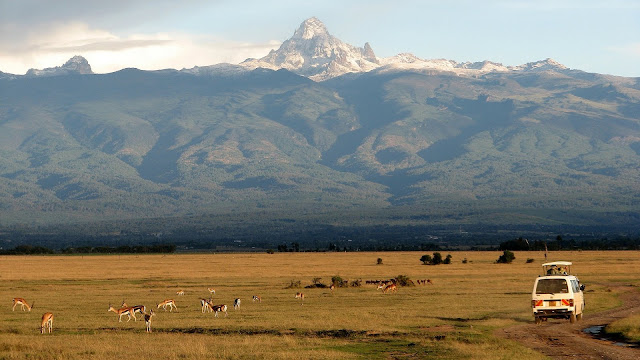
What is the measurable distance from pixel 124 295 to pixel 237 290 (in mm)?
7302

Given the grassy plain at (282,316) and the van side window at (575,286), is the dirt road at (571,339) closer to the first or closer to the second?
the grassy plain at (282,316)

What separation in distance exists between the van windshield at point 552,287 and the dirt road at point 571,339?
4.44 ft

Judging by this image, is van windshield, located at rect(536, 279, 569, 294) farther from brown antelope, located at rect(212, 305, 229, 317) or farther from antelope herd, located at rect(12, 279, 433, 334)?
antelope herd, located at rect(12, 279, 433, 334)

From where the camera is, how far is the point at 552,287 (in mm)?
38969

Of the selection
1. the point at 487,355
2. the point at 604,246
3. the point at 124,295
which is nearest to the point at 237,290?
the point at 124,295

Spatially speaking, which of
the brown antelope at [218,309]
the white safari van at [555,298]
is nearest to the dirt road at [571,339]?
the white safari van at [555,298]

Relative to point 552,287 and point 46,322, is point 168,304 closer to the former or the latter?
point 46,322

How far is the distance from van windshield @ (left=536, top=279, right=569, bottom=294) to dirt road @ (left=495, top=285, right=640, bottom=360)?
1354 millimetres

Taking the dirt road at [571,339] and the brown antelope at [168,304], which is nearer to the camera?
the dirt road at [571,339]

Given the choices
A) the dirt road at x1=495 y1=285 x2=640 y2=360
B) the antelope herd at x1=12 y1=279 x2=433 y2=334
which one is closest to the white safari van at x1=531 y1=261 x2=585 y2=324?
the dirt road at x1=495 y1=285 x2=640 y2=360

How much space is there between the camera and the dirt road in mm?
30344

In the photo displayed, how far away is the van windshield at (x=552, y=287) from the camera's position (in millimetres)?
38812

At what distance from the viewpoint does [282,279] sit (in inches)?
2948

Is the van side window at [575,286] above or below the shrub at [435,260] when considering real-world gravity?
below
